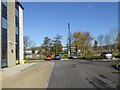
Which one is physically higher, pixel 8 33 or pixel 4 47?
pixel 8 33

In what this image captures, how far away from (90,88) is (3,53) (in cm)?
2560

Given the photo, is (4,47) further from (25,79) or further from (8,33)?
(25,79)

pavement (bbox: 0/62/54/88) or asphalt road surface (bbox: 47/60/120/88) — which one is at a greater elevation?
asphalt road surface (bbox: 47/60/120/88)

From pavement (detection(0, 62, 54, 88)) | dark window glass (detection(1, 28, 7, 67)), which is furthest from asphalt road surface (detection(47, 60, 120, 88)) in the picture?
dark window glass (detection(1, 28, 7, 67))

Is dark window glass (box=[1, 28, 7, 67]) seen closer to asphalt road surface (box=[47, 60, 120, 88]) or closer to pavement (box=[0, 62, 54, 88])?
pavement (box=[0, 62, 54, 88])

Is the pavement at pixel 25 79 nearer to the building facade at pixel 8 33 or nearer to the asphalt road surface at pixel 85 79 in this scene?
the asphalt road surface at pixel 85 79

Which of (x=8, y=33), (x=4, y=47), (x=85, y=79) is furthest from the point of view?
(x=8, y=33)

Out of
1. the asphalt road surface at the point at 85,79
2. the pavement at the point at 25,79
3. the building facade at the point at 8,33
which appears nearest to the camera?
the asphalt road surface at the point at 85,79

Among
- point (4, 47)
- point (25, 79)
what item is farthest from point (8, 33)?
point (25, 79)

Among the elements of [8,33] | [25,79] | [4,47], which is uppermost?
[8,33]

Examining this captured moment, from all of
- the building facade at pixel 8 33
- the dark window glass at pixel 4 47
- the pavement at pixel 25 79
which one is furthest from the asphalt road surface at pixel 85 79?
the building facade at pixel 8 33

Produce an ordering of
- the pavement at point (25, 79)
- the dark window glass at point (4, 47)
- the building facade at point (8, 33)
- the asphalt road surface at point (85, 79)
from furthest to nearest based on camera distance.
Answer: the dark window glass at point (4, 47) < the building facade at point (8, 33) < the pavement at point (25, 79) < the asphalt road surface at point (85, 79)

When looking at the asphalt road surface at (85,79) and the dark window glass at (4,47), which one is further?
the dark window glass at (4,47)

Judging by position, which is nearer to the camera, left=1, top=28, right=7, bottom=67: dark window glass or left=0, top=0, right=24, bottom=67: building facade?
left=0, top=0, right=24, bottom=67: building facade
